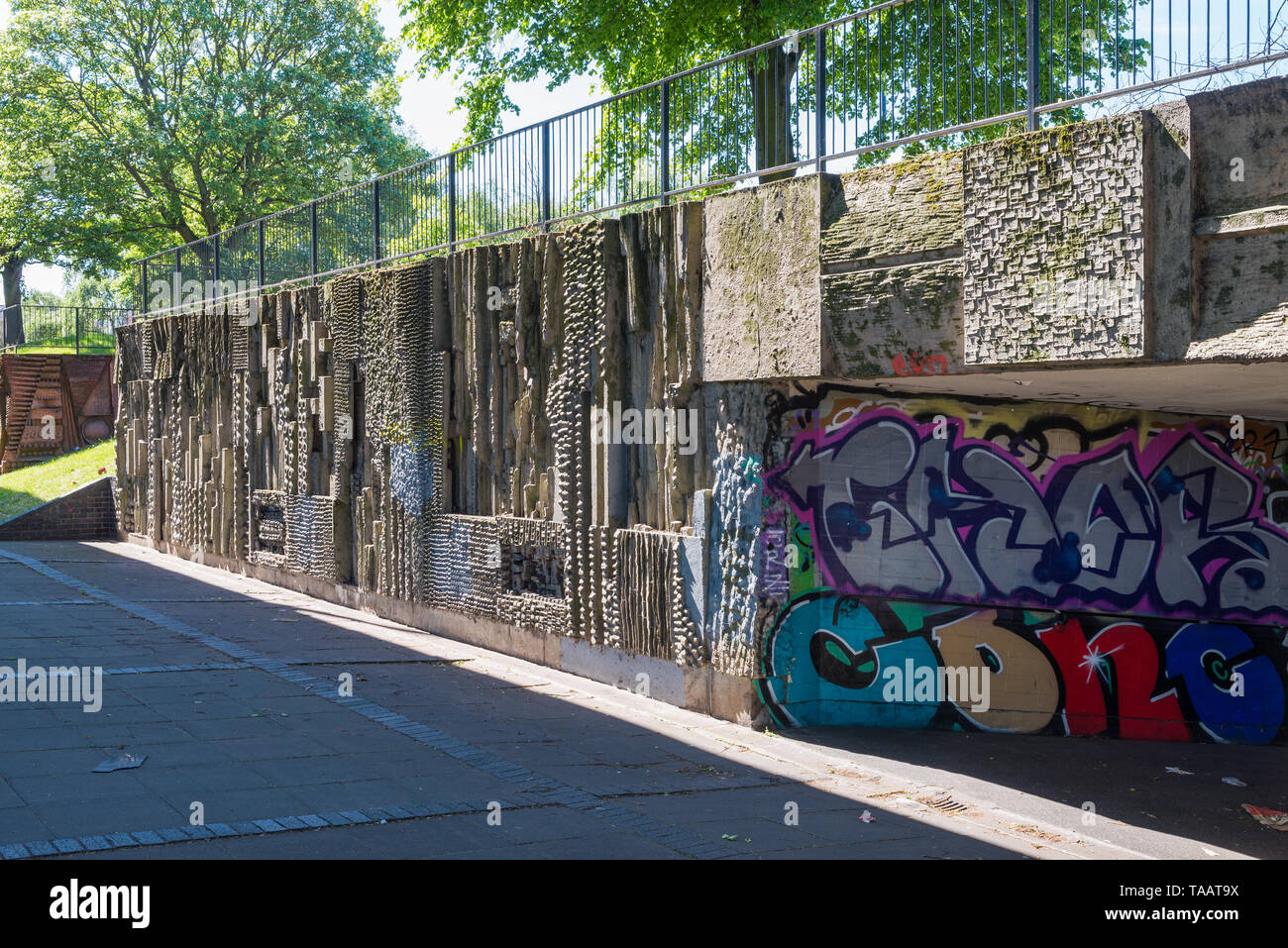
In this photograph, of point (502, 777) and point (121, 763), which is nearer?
point (121, 763)

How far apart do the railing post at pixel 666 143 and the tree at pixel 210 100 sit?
83.8 feet

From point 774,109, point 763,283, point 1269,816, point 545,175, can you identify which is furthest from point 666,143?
point 1269,816

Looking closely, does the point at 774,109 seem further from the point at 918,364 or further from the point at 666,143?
the point at 918,364

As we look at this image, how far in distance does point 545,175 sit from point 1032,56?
4879 millimetres

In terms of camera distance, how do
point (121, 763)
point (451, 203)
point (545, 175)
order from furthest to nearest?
1. point (451, 203)
2. point (545, 175)
3. point (121, 763)

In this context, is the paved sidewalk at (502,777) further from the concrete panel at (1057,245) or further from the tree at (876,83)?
the tree at (876,83)

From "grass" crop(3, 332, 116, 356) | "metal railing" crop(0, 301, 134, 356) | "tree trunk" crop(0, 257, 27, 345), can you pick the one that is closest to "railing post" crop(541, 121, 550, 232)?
"metal railing" crop(0, 301, 134, 356)

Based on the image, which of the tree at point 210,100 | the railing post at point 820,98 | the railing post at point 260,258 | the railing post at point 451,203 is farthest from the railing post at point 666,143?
the tree at point 210,100

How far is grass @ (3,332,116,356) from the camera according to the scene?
29.0m

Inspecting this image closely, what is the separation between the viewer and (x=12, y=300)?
3906cm

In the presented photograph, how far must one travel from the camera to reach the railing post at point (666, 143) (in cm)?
931

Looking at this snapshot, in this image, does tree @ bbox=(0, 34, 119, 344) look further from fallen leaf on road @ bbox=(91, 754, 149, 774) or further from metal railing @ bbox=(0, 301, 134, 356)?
fallen leaf on road @ bbox=(91, 754, 149, 774)

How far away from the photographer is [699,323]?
8789 millimetres

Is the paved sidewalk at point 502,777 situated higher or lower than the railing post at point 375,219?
lower
